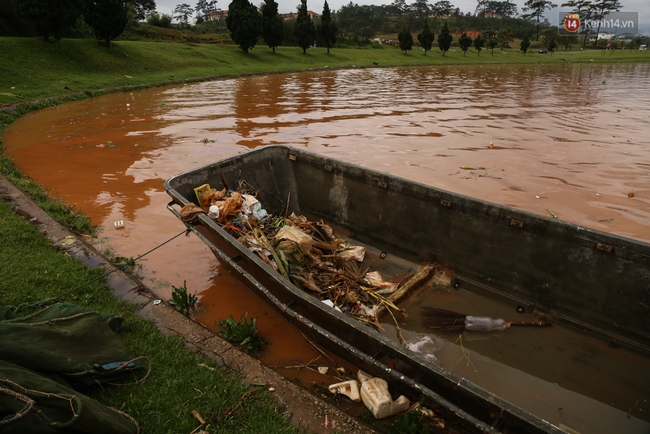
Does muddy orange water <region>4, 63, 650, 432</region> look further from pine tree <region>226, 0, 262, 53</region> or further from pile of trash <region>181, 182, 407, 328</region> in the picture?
pine tree <region>226, 0, 262, 53</region>

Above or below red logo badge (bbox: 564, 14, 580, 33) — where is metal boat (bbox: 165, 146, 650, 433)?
below

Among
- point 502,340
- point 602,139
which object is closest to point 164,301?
point 502,340

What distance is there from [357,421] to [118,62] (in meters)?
23.8

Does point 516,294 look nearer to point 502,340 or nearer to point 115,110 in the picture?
point 502,340

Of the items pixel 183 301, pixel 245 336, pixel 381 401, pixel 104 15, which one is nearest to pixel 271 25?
pixel 104 15

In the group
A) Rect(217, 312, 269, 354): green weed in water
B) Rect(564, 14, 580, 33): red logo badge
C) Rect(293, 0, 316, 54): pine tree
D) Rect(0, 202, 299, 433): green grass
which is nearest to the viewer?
Rect(0, 202, 299, 433): green grass

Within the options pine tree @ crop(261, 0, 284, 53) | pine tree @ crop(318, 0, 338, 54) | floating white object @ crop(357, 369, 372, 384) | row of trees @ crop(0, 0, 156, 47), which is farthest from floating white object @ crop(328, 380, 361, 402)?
pine tree @ crop(318, 0, 338, 54)

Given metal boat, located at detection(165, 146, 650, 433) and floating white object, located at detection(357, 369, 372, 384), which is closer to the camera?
metal boat, located at detection(165, 146, 650, 433)

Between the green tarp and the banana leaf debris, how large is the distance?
137 centimetres

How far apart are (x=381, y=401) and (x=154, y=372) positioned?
156 cm

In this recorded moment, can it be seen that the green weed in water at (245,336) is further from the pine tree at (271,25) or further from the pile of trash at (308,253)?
the pine tree at (271,25)

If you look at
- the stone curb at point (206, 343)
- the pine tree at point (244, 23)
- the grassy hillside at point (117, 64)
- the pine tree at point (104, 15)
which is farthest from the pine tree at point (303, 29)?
the stone curb at point (206, 343)

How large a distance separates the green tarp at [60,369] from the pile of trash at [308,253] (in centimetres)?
138

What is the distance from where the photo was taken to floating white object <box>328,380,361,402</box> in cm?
281
